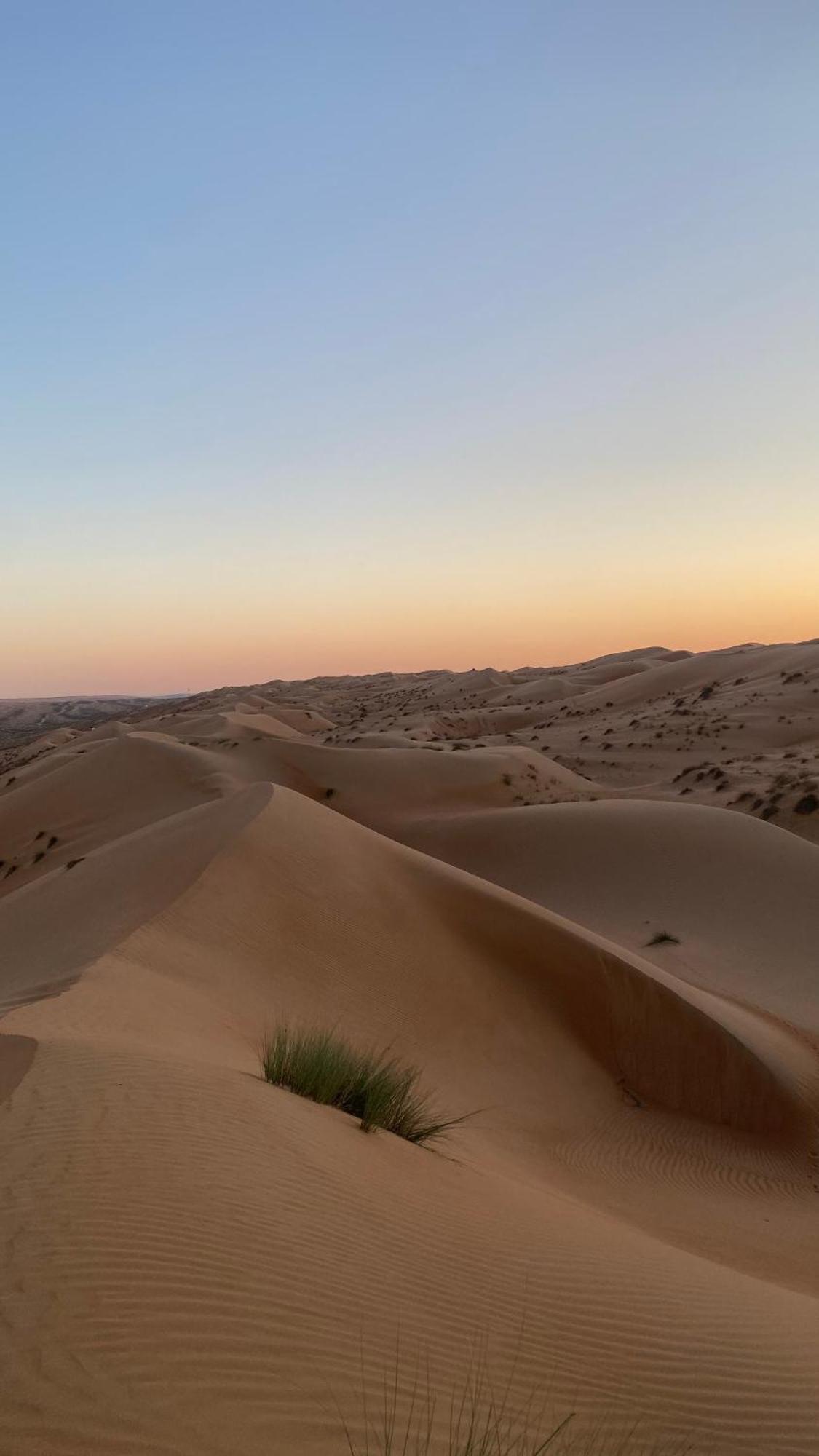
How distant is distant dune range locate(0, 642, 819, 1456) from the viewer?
2695 millimetres

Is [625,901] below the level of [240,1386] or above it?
below

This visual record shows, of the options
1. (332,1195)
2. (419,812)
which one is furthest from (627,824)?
(332,1195)

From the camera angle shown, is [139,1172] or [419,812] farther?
[419,812]

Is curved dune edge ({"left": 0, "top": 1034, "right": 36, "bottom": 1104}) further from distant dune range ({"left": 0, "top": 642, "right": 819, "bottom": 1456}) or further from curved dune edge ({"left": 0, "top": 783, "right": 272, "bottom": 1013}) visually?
curved dune edge ({"left": 0, "top": 783, "right": 272, "bottom": 1013})

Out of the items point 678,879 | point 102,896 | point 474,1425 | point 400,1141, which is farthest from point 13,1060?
point 678,879

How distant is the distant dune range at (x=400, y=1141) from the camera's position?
270 cm

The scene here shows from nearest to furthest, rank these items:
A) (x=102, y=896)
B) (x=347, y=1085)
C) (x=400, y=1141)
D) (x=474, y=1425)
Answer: (x=474, y=1425)
(x=400, y=1141)
(x=347, y=1085)
(x=102, y=896)

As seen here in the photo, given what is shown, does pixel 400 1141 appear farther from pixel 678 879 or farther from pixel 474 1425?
pixel 678 879

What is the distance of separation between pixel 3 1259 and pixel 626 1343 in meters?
2.03

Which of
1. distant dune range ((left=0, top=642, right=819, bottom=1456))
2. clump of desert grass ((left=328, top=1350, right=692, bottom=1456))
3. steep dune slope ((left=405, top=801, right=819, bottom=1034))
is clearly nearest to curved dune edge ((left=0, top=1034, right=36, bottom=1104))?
distant dune range ((left=0, top=642, right=819, bottom=1456))

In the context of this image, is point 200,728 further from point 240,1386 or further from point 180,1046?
point 240,1386

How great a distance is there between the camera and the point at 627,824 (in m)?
16.8

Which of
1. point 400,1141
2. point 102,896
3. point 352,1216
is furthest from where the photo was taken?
point 102,896

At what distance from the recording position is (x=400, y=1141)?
546cm
